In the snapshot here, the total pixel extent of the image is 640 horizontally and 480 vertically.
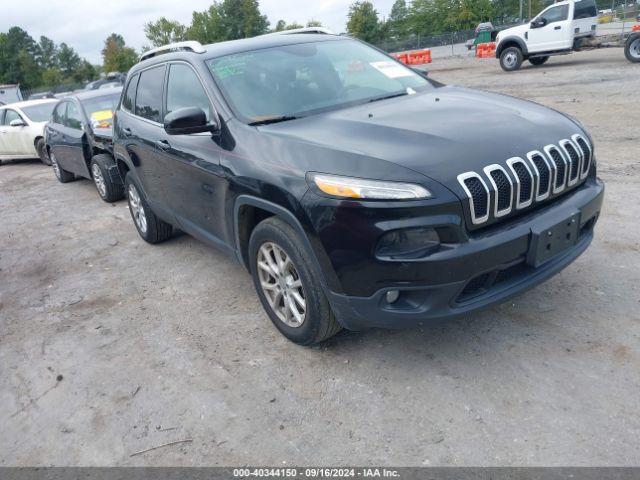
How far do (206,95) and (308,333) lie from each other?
175 centimetres

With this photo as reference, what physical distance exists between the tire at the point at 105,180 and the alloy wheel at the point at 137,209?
1.97 meters

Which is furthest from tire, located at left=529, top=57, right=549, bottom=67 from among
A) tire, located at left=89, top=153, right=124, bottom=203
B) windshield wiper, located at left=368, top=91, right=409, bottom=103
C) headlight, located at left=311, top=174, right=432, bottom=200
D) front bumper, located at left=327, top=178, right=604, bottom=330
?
headlight, located at left=311, top=174, right=432, bottom=200

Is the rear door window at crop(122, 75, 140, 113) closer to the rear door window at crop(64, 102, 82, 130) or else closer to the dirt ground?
the dirt ground

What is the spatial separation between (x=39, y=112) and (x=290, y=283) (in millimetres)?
11120

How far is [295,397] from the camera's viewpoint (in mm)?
A: 2920

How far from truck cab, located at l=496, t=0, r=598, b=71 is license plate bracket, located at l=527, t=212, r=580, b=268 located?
53.4 ft

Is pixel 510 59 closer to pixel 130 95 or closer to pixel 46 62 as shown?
pixel 130 95

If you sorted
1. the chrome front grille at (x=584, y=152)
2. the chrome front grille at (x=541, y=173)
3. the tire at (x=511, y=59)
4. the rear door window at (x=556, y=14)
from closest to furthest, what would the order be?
the chrome front grille at (x=541, y=173)
the chrome front grille at (x=584, y=152)
the rear door window at (x=556, y=14)
the tire at (x=511, y=59)

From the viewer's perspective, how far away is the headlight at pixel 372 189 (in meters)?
2.48

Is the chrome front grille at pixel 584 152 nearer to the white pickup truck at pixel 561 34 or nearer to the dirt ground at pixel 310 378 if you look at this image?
the dirt ground at pixel 310 378

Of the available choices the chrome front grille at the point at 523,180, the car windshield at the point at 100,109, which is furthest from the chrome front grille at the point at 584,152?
the car windshield at the point at 100,109

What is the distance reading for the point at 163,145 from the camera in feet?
13.9

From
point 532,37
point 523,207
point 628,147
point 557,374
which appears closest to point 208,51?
point 523,207

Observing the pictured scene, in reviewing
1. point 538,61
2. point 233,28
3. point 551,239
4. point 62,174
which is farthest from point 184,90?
point 233,28
